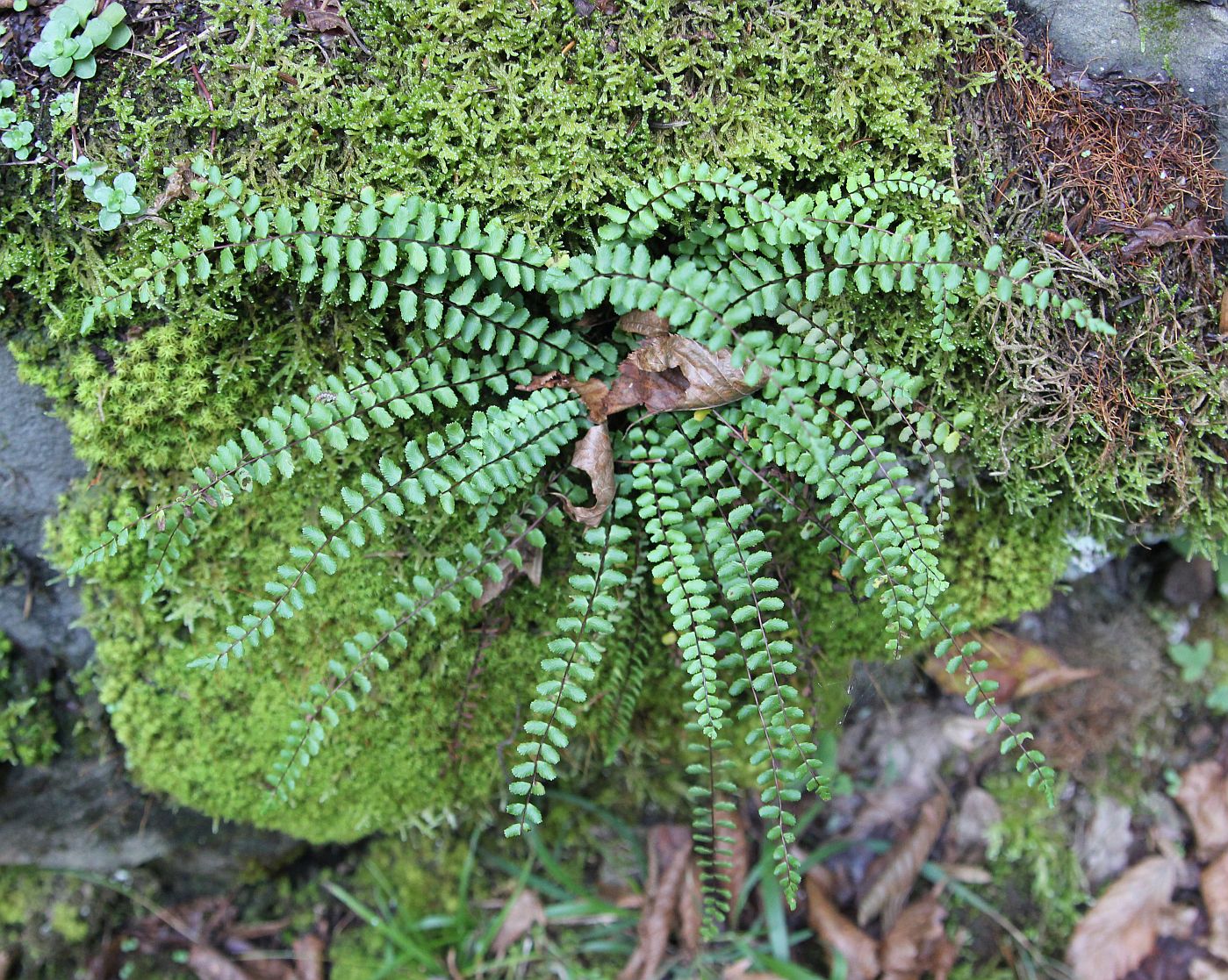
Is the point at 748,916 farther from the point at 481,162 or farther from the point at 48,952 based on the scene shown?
the point at 481,162

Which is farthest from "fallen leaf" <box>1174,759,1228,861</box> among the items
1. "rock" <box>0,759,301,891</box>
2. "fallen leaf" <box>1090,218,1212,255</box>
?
"rock" <box>0,759,301,891</box>

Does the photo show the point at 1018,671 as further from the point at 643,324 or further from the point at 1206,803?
the point at 643,324

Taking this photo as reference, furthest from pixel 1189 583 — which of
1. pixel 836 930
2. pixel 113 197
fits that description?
pixel 113 197

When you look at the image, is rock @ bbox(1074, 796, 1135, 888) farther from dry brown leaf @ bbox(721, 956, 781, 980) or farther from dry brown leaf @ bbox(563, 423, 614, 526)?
dry brown leaf @ bbox(563, 423, 614, 526)

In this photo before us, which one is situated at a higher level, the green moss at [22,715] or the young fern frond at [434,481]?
the young fern frond at [434,481]

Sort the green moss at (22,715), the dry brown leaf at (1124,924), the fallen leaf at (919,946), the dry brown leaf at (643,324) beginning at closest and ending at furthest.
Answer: the dry brown leaf at (643,324), the green moss at (22,715), the fallen leaf at (919,946), the dry brown leaf at (1124,924)

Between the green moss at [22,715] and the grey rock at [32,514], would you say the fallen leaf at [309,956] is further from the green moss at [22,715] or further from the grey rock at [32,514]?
the grey rock at [32,514]

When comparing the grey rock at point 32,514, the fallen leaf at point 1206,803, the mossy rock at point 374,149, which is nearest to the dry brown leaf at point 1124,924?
the fallen leaf at point 1206,803
